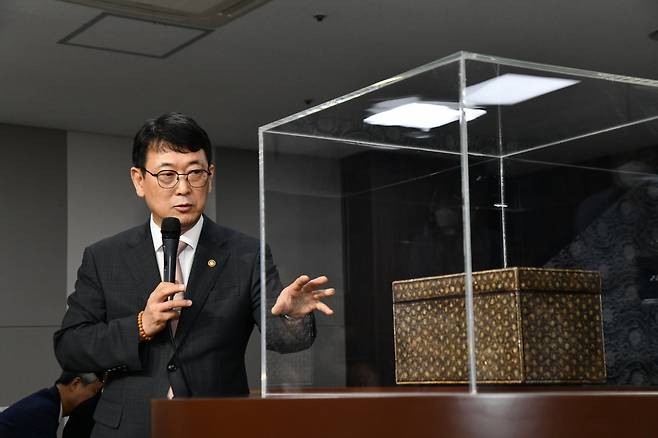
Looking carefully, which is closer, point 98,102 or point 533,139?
point 533,139

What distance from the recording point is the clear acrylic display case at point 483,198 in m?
1.37

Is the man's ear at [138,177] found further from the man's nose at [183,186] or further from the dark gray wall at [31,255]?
the dark gray wall at [31,255]

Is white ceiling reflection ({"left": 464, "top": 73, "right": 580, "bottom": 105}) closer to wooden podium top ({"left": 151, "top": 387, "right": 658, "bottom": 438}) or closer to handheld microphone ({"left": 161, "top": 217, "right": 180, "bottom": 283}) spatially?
wooden podium top ({"left": 151, "top": 387, "right": 658, "bottom": 438})

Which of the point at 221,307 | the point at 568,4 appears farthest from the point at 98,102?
the point at 221,307

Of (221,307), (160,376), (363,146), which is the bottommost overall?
(160,376)

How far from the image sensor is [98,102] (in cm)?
666

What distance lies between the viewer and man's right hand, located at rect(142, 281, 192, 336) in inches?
70.3

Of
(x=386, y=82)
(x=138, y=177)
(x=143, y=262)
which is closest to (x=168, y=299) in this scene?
(x=143, y=262)

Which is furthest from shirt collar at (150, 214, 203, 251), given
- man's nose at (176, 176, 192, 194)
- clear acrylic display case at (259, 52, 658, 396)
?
clear acrylic display case at (259, 52, 658, 396)

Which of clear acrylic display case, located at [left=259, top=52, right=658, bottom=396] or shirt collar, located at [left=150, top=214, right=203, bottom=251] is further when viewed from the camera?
shirt collar, located at [left=150, top=214, right=203, bottom=251]

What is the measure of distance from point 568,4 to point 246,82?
212 centimetres

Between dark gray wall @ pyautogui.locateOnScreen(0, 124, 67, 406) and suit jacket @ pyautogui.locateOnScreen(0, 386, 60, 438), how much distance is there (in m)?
3.00

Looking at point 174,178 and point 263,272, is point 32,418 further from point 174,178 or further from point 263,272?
point 263,272

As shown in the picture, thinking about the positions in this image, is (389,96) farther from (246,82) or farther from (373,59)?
(246,82)
